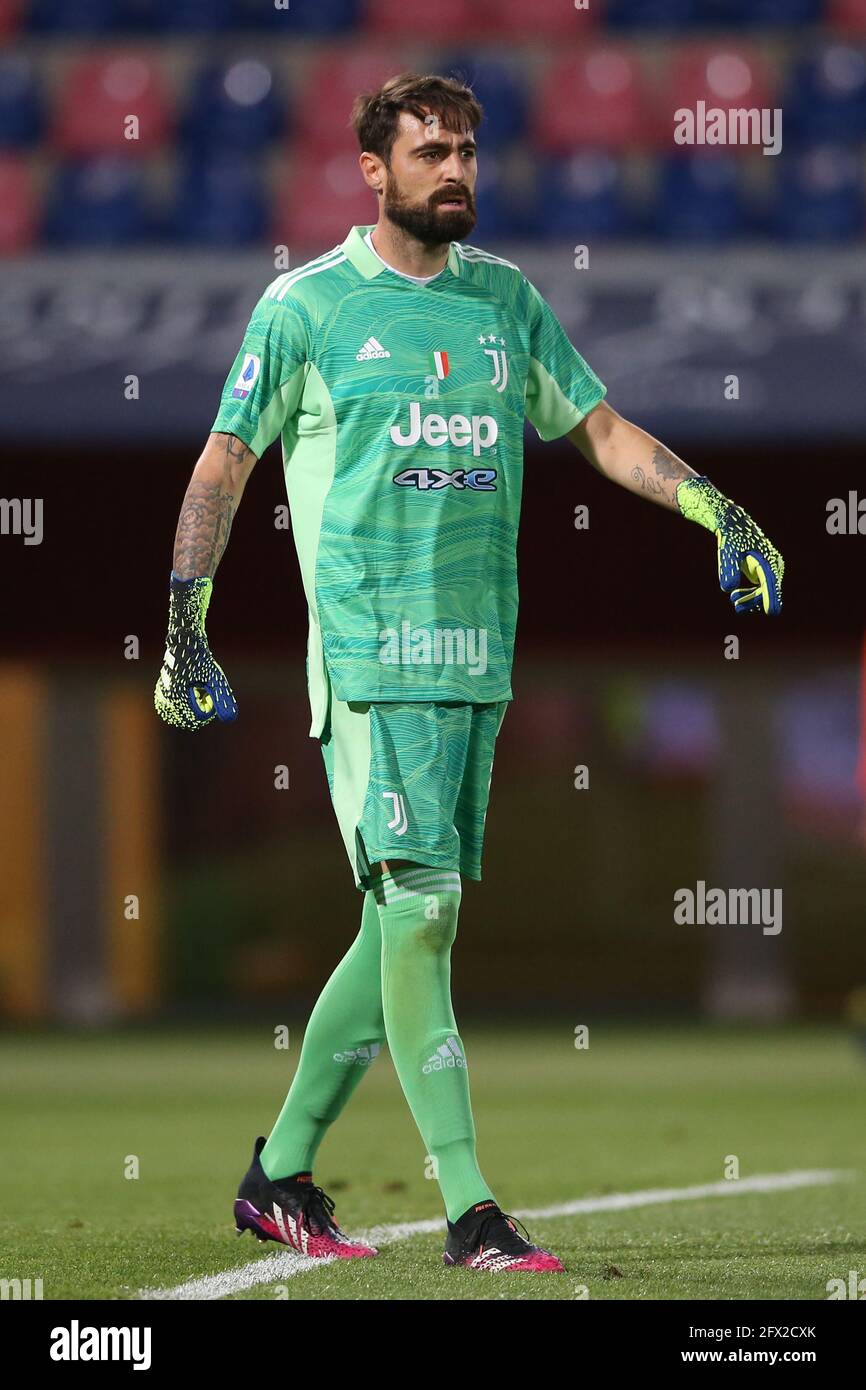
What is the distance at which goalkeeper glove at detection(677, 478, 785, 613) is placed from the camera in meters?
4.32

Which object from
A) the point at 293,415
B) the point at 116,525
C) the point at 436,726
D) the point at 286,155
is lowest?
the point at 436,726

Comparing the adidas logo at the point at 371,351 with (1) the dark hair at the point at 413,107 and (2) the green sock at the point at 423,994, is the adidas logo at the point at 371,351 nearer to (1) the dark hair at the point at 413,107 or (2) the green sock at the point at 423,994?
(1) the dark hair at the point at 413,107

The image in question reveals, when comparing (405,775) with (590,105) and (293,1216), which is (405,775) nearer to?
(293,1216)

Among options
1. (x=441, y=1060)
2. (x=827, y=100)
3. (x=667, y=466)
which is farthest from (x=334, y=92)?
(x=441, y=1060)

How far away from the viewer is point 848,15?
1525cm

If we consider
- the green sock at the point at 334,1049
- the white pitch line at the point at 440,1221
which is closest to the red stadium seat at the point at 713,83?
the white pitch line at the point at 440,1221

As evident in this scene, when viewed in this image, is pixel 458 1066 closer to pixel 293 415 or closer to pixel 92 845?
pixel 293 415

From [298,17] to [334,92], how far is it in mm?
933

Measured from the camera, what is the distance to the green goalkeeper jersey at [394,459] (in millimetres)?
4266

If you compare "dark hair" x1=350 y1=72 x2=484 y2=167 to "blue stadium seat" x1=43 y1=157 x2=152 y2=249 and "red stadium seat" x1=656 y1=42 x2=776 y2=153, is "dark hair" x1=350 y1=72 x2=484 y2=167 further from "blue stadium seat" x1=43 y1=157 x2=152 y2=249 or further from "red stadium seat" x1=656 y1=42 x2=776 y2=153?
"red stadium seat" x1=656 y1=42 x2=776 y2=153
